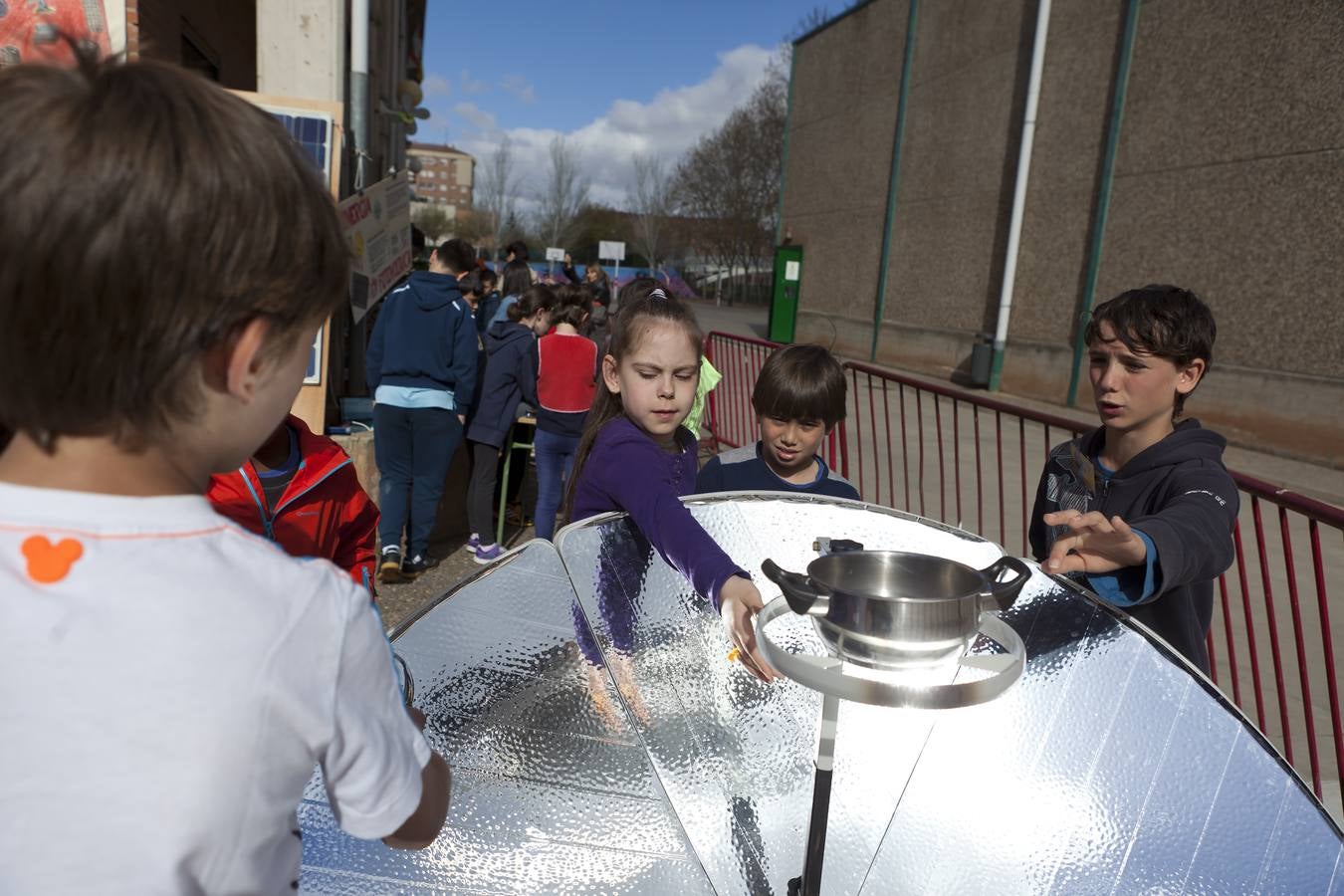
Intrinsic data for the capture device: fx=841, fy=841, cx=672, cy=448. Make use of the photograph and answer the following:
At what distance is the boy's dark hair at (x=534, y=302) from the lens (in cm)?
592

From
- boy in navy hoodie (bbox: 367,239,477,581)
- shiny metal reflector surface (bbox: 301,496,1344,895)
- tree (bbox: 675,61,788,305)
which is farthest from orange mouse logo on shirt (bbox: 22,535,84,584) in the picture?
tree (bbox: 675,61,788,305)

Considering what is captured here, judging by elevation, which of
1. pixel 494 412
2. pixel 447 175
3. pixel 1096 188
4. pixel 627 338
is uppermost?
pixel 447 175

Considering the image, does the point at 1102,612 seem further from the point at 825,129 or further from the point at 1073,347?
the point at 825,129

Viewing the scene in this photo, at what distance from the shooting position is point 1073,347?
1244cm

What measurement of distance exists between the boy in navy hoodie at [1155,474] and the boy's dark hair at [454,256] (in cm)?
384

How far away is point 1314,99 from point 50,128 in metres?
11.7

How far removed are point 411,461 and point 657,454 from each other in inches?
132

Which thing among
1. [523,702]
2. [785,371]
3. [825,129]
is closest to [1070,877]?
[523,702]

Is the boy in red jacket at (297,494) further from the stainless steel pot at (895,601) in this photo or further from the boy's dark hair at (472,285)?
the boy's dark hair at (472,285)

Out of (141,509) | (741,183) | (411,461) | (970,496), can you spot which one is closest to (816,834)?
(141,509)

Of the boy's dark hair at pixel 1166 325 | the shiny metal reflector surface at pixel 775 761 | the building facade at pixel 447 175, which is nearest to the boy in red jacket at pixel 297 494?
the shiny metal reflector surface at pixel 775 761

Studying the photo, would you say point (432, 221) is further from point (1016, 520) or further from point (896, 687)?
point (896, 687)

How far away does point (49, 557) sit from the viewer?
661mm

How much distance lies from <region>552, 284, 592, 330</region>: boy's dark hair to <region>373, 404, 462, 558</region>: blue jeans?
3.49 feet
